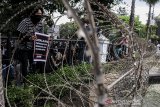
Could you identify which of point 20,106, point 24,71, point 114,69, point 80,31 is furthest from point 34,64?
point 80,31

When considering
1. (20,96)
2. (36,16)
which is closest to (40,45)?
(36,16)

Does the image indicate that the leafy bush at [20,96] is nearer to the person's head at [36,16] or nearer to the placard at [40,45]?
the placard at [40,45]

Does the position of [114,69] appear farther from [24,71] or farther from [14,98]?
[24,71]

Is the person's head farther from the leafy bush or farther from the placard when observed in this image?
the leafy bush

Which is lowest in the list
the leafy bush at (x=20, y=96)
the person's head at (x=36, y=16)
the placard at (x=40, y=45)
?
the leafy bush at (x=20, y=96)

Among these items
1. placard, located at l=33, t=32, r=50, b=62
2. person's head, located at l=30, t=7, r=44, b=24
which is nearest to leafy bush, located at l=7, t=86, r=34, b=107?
placard, located at l=33, t=32, r=50, b=62

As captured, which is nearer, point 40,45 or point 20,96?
point 20,96

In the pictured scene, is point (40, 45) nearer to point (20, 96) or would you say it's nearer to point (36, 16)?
point (36, 16)

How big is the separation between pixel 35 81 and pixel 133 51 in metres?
4.68

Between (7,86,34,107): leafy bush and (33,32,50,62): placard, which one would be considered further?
(33,32,50,62): placard

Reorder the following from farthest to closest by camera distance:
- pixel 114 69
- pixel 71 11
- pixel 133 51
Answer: pixel 114 69
pixel 133 51
pixel 71 11

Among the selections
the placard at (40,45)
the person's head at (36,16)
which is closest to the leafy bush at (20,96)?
the placard at (40,45)

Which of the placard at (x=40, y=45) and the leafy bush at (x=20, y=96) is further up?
the placard at (x=40, y=45)

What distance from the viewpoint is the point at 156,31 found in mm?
71375
